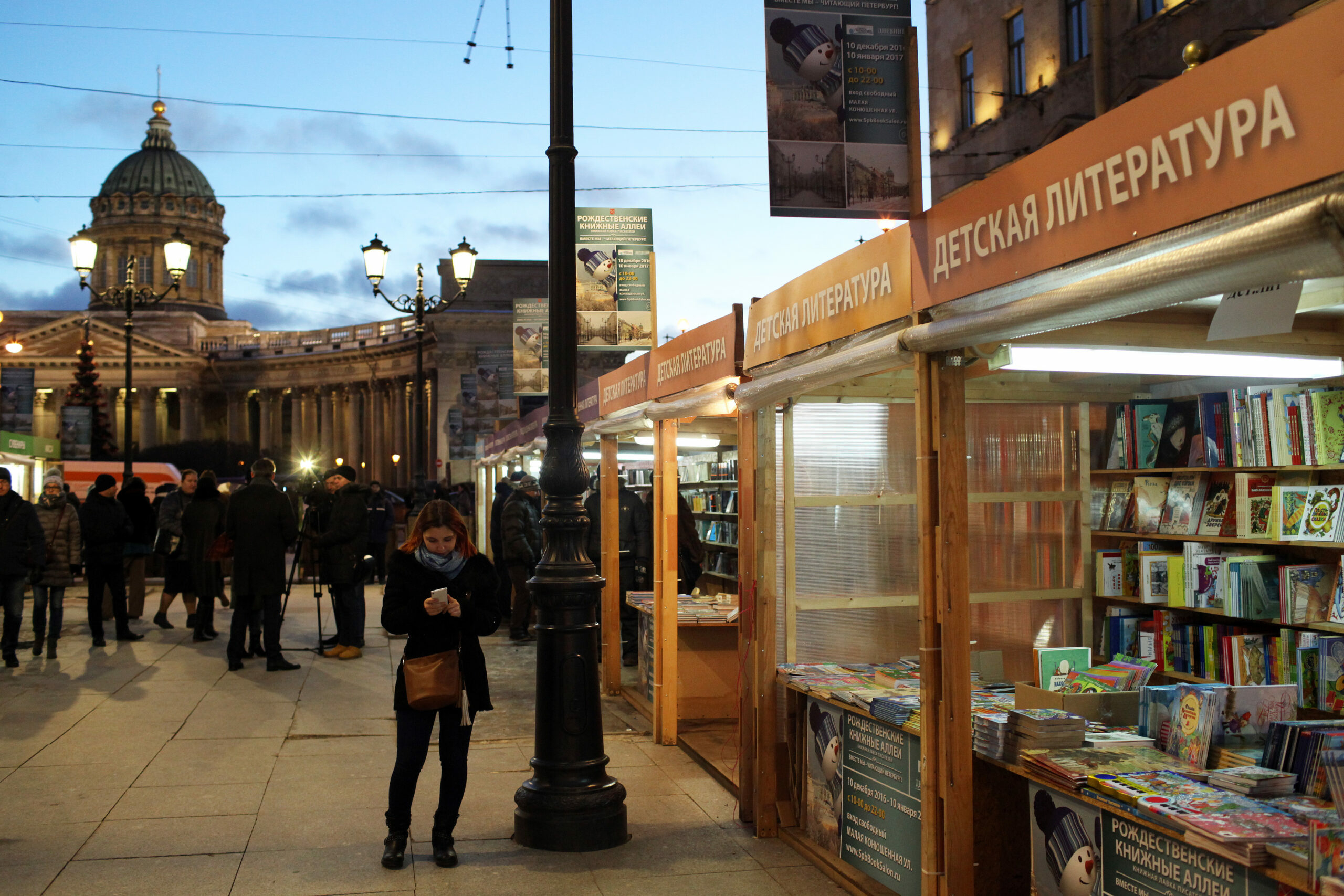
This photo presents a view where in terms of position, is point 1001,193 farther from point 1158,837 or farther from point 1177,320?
point 1158,837

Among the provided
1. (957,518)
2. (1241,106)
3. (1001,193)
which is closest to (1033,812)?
(957,518)

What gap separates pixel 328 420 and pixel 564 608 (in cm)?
8076

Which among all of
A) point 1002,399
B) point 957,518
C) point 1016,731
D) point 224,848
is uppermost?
point 1002,399

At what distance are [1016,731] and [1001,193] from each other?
6.41 ft

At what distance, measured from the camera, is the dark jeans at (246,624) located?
10789 mm

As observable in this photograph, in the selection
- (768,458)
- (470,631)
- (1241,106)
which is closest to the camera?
(1241,106)

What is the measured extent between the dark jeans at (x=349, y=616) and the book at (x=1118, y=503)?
7.82m

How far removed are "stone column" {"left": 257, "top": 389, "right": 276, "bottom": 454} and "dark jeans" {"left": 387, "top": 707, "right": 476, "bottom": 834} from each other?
8580cm

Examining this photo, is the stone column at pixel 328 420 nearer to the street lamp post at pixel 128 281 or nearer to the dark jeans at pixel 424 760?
the street lamp post at pixel 128 281

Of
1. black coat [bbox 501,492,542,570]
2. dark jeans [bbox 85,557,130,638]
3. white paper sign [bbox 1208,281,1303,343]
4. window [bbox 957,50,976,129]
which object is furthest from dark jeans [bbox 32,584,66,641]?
window [bbox 957,50,976,129]

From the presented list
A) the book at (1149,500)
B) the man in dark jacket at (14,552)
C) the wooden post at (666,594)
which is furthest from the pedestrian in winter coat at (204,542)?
the book at (1149,500)

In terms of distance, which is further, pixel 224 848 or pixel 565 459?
pixel 565 459

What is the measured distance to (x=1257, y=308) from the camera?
3.10m

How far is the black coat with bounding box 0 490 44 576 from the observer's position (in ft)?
33.8
